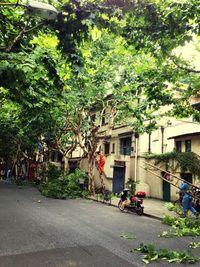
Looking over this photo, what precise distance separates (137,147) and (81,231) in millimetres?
17091

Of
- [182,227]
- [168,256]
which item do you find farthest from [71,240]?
[182,227]

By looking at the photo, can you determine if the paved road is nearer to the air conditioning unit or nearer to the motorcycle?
the motorcycle

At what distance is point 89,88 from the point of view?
20.5 meters

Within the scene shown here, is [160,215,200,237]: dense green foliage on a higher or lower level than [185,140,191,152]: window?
lower

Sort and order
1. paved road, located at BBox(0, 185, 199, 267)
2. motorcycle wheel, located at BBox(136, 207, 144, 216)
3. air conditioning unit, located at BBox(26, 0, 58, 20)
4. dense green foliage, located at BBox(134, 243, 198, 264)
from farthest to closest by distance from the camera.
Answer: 1. motorcycle wheel, located at BBox(136, 207, 144, 216)
2. dense green foliage, located at BBox(134, 243, 198, 264)
3. paved road, located at BBox(0, 185, 199, 267)
4. air conditioning unit, located at BBox(26, 0, 58, 20)

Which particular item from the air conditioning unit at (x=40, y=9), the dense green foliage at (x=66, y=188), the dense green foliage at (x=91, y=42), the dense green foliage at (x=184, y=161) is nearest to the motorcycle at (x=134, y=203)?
the dense green foliage at (x=91, y=42)

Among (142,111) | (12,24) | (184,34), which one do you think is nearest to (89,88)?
(142,111)

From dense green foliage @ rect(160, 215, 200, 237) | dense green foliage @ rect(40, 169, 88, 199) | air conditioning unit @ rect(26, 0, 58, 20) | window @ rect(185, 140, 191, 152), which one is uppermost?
air conditioning unit @ rect(26, 0, 58, 20)

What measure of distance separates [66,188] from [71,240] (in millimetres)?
15270

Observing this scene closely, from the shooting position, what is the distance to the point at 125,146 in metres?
29.6

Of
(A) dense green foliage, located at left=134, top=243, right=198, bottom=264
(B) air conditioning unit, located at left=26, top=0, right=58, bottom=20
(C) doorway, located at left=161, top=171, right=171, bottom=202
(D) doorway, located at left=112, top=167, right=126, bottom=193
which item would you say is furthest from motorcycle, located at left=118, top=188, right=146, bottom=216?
(B) air conditioning unit, located at left=26, top=0, right=58, bottom=20

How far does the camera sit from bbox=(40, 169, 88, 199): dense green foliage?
896 inches

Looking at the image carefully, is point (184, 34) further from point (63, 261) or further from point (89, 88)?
point (89, 88)

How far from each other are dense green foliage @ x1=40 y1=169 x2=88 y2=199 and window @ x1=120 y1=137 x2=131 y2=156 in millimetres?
5257
